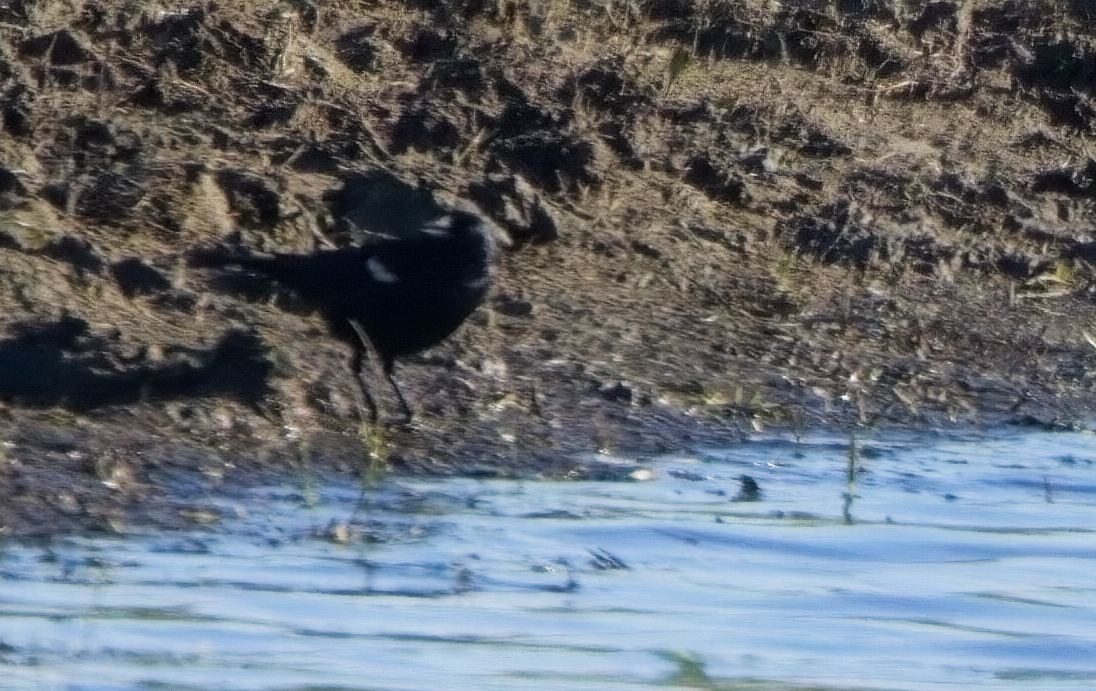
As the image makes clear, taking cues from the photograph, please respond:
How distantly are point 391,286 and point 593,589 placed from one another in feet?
6.73

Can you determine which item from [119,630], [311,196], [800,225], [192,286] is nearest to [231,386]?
[192,286]

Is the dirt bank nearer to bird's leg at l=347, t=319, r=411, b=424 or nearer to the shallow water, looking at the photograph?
bird's leg at l=347, t=319, r=411, b=424

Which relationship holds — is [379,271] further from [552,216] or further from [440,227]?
[552,216]

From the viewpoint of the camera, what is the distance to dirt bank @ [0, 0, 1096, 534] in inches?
278

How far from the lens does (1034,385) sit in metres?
8.17

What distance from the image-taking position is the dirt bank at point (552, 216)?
7.05 meters

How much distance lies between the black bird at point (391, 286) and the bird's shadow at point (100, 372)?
32cm

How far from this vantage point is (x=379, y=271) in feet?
24.3

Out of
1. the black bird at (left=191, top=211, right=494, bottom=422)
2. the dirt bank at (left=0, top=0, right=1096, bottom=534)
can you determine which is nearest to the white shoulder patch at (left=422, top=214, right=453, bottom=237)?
the black bird at (left=191, top=211, right=494, bottom=422)

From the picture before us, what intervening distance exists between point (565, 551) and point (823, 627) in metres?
0.89

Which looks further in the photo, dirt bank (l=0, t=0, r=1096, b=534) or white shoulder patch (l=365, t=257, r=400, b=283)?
white shoulder patch (l=365, t=257, r=400, b=283)

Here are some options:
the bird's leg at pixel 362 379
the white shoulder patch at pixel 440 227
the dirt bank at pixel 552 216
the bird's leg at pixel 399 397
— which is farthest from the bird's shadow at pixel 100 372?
the white shoulder patch at pixel 440 227

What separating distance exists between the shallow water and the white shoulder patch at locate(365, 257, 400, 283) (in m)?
0.98

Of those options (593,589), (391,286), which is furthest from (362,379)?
(593,589)
